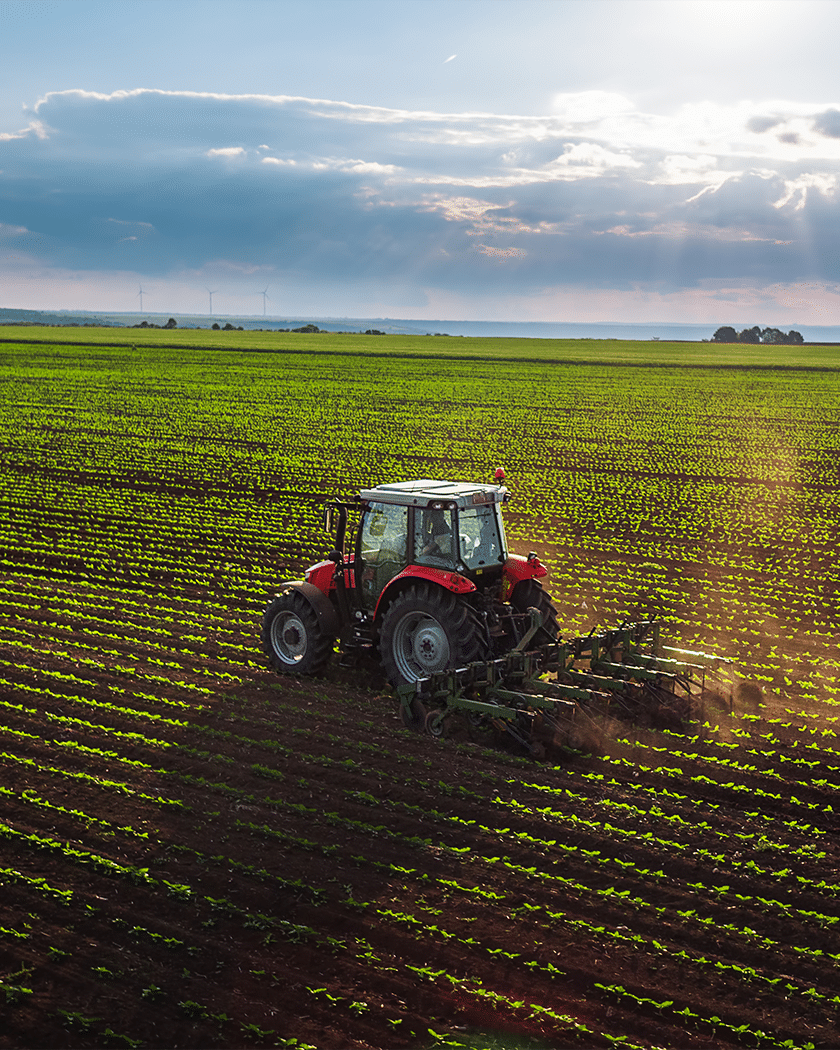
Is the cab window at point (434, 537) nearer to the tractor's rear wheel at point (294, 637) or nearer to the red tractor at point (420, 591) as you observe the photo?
the red tractor at point (420, 591)

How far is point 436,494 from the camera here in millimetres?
11383

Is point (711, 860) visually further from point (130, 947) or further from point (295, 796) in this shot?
point (130, 947)

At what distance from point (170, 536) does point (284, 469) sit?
354 inches

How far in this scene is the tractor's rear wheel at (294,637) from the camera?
12227mm

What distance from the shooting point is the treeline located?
152 metres

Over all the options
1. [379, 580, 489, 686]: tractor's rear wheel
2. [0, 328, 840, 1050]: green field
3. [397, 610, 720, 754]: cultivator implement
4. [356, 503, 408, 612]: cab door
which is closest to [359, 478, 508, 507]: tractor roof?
[356, 503, 408, 612]: cab door

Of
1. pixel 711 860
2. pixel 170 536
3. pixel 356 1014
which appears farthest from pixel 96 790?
pixel 170 536

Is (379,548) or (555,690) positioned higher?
(379,548)

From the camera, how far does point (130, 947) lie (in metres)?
7.20

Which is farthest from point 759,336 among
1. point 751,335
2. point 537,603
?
point 537,603

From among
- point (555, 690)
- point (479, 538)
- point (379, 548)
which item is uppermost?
point (479, 538)

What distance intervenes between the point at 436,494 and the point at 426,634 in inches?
62.9

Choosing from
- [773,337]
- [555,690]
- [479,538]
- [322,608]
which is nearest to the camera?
[555,690]

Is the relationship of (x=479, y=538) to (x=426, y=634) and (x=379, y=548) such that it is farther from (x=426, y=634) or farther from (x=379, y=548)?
(x=426, y=634)
